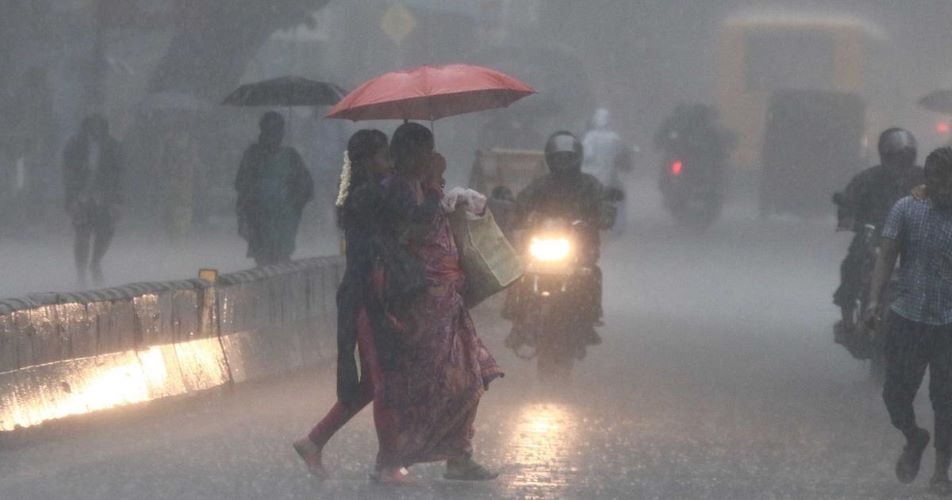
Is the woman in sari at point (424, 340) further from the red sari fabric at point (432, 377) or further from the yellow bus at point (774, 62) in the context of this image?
the yellow bus at point (774, 62)

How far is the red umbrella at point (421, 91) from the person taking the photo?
807cm

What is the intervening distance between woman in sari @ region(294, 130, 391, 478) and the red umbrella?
375 millimetres

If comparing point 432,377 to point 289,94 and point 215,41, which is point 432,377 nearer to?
point 289,94

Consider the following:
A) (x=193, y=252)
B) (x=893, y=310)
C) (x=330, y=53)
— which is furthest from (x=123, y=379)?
(x=330, y=53)

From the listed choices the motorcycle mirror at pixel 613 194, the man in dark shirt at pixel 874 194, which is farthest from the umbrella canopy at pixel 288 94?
the man in dark shirt at pixel 874 194

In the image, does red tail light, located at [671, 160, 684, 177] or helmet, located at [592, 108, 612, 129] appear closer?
helmet, located at [592, 108, 612, 129]

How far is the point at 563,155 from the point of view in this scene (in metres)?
11.3

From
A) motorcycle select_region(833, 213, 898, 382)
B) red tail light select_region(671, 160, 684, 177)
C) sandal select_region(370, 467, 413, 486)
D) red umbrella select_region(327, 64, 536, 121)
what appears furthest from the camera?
red tail light select_region(671, 160, 684, 177)

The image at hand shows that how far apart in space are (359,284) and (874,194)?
508 cm

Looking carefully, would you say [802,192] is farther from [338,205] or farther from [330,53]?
[338,205]

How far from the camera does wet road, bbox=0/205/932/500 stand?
25.4ft

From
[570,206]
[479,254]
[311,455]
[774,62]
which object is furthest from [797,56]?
[311,455]

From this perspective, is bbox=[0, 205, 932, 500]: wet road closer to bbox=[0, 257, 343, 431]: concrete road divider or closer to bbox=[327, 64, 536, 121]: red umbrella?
bbox=[0, 257, 343, 431]: concrete road divider

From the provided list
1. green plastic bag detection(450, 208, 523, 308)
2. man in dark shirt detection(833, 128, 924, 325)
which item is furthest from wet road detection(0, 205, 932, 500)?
green plastic bag detection(450, 208, 523, 308)
